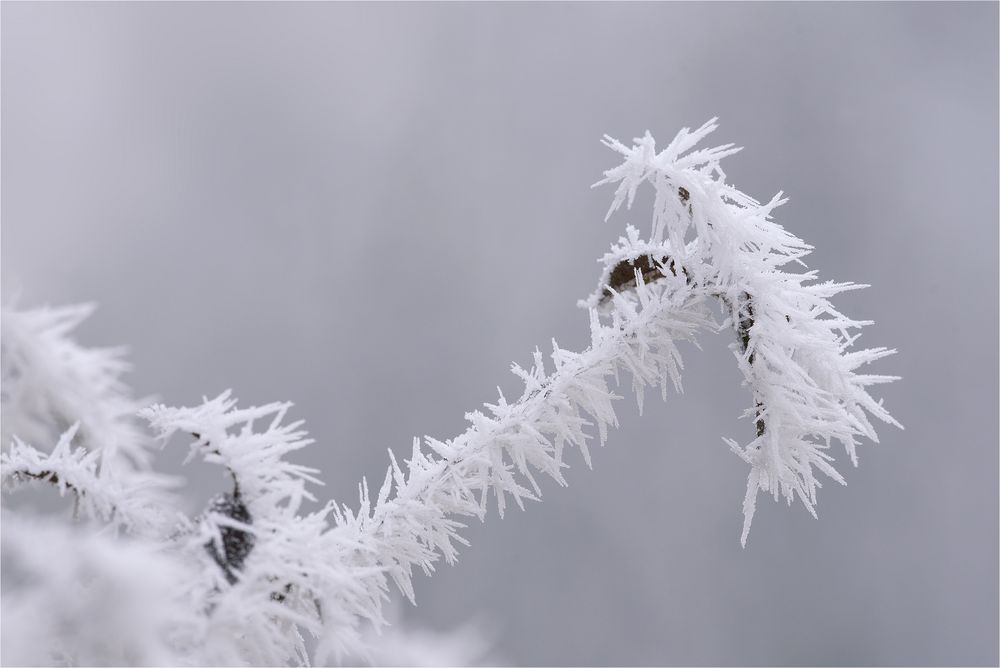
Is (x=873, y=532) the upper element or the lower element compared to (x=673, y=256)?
upper

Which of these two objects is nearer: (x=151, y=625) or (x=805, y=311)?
(x=151, y=625)

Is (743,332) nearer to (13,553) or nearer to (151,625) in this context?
(151,625)

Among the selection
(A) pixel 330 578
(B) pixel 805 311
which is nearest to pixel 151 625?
(A) pixel 330 578

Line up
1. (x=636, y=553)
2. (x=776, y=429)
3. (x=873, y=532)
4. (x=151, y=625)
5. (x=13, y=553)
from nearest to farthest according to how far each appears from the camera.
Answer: (x=151, y=625), (x=13, y=553), (x=776, y=429), (x=636, y=553), (x=873, y=532)

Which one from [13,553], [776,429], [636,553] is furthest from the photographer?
[636,553]

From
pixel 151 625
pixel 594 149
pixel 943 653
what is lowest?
pixel 151 625

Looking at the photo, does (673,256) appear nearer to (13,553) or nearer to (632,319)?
(632,319)
